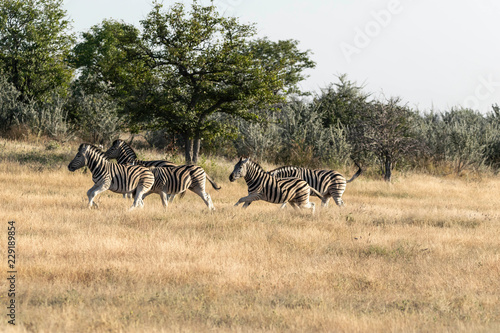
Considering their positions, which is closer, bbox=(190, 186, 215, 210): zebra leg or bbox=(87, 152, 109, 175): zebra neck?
bbox=(87, 152, 109, 175): zebra neck

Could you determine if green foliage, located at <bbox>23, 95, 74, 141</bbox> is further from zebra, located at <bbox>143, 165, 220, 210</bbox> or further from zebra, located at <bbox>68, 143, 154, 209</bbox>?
zebra, located at <bbox>143, 165, 220, 210</bbox>

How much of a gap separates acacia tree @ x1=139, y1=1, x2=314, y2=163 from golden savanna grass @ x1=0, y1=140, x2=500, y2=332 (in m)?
9.92

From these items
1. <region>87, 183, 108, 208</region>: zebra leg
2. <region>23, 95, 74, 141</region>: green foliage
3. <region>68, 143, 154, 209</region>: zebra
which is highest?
<region>23, 95, 74, 141</region>: green foliage

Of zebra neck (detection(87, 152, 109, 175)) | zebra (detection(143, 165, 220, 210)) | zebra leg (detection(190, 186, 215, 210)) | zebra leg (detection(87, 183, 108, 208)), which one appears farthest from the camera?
zebra leg (detection(190, 186, 215, 210))

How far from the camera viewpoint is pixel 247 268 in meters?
9.19

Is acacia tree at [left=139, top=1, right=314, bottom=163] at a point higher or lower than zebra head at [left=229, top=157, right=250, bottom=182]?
higher

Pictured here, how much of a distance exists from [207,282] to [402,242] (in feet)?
16.4

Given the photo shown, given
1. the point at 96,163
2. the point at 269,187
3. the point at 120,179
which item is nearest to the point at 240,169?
the point at 269,187

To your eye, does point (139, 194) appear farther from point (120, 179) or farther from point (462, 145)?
point (462, 145)

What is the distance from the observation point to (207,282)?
330 inches

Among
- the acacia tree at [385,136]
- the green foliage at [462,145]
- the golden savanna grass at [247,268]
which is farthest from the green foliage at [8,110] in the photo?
the green foliage at [462,145]

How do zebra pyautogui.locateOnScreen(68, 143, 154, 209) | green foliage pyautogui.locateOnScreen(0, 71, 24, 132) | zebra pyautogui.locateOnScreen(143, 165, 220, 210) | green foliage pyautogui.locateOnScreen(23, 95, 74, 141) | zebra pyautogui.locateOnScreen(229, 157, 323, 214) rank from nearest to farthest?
zebra pyautogui.locateOnScreen(229, 157, 323, 214) < zebra pyautogui.locateOnScreen(68, 143, 154, 209) < zebra pyautogui.locateOnScreen(143, 165, 220, 210) < green foliage pyautogui.locateOnScreen(23, 95, 74, 141) < green foliage pyautogui.locateOnScreen(0, 71, 24, 132)

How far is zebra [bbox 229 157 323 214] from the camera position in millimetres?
14383

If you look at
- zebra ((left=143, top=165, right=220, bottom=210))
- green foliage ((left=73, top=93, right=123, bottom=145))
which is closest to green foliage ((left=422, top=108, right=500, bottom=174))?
green foliage ((left=73, top=93, right=123, bottom=145))
